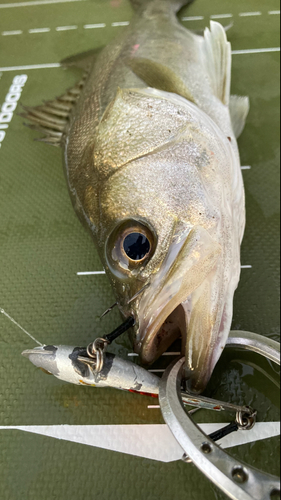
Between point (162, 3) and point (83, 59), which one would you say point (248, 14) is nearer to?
point (162, 3)

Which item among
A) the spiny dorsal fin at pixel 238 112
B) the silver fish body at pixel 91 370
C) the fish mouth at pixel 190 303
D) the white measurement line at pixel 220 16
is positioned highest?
the white measurement line at pixel 220 16

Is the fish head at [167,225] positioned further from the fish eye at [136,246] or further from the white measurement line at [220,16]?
the white measurement line at [220,16]

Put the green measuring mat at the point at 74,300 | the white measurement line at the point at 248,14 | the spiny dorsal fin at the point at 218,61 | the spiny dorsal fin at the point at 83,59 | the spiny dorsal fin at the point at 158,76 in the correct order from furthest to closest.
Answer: the white measurement line at the point at 248,14
the spiny dorsal fin at the point at 83,59
the spiny dorsal fin at the point at 218,61
the spiny dorsal fin at the point at 158,76
the green measuring mat at the point at 74,300

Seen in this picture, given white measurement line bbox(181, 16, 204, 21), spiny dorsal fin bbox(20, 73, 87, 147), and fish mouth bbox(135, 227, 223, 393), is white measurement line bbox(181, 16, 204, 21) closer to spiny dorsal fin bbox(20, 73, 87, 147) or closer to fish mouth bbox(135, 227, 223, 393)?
spiny dorsal fin bbox(20, 73, 87, 147)

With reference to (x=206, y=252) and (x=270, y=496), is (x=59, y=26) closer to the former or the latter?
(x=206, y=252)

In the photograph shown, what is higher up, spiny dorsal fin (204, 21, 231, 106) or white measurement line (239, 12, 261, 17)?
white measurement line (239, 12, 261, 17)

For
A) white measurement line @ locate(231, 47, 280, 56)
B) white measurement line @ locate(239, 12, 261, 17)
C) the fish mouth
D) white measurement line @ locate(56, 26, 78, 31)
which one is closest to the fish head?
the fish mouth

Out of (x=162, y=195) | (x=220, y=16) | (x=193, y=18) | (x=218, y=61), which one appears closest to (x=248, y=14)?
(x=220, y=16)

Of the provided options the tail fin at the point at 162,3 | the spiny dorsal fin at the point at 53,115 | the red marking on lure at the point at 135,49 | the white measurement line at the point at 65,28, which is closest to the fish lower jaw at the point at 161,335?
the spiny dorsal fin at the point at 53,115
